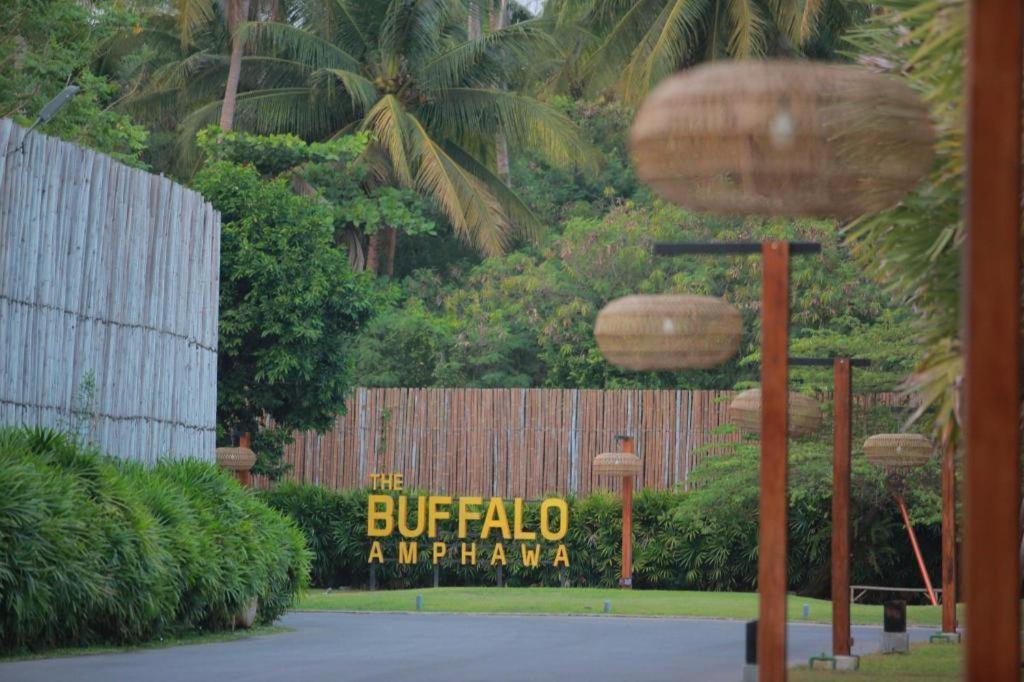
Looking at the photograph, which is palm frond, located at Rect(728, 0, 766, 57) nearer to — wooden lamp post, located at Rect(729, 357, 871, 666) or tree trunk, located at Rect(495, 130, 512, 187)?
tree trunk, located at Rect(495, 130, 512, 187)

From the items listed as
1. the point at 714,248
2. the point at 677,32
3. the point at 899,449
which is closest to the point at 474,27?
the point at 677,32

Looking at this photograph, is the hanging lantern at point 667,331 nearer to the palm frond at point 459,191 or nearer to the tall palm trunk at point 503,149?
the palm frond at point 459,191

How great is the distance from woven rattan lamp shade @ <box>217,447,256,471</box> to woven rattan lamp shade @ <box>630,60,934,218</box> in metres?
16.4

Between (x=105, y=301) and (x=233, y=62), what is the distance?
1424 cm

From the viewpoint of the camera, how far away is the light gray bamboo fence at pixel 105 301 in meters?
13.1

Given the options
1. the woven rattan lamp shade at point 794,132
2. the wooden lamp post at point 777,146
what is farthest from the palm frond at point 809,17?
the woven rattan lamp shade at point 794,132

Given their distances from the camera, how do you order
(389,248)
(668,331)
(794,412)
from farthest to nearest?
(389,248) < (794,412) < (668,331)

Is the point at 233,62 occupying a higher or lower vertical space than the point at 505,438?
higher

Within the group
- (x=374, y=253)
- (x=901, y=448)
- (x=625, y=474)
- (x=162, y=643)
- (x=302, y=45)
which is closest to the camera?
(x=162, y=643)

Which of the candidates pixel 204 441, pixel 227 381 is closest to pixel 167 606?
pixel 204 441

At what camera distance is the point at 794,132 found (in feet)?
21.1

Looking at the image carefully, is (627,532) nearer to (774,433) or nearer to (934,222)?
(934,222)

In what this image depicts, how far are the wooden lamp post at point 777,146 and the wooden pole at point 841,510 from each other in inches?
202

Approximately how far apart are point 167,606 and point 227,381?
10309mm
